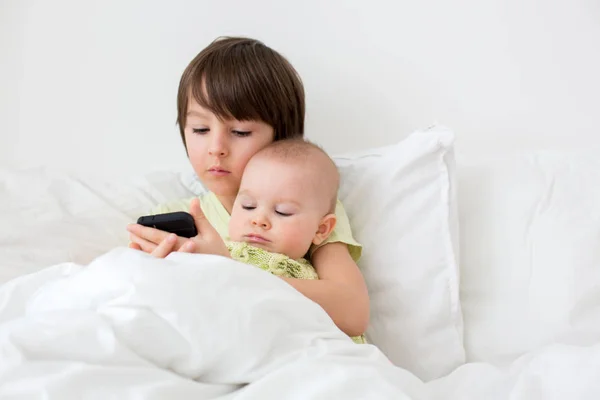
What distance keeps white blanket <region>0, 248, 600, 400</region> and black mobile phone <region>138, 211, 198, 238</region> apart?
4.2 inches

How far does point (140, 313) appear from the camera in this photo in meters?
0.82

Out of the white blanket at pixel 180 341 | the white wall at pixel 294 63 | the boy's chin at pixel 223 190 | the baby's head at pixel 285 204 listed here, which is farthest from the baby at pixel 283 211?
the white wall at pixel 294 63

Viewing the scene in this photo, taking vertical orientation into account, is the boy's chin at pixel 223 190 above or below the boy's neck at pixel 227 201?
above

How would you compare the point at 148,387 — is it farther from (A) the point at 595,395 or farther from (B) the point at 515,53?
(B) the point at 515,53

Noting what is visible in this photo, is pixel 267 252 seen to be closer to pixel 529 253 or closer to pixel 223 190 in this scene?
pixel 223 190

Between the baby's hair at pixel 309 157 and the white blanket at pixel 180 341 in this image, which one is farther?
the baby's hair at pixel 309 157

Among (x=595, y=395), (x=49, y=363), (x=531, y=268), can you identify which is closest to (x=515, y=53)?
(x=531, y=268)

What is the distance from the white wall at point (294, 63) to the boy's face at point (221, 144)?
326 millimetres

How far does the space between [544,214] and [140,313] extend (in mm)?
809

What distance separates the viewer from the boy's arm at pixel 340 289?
112 cm

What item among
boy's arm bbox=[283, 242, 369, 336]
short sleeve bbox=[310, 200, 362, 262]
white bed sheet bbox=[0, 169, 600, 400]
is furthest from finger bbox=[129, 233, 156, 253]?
short sleeve bbox=[310, 200, 362, 262]

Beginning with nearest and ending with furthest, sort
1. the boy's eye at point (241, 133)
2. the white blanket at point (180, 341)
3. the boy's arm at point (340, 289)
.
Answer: the white blanket at point (180, 341) < the boy's arm at point (340, 289) < the boy's eye at point (241, 133)

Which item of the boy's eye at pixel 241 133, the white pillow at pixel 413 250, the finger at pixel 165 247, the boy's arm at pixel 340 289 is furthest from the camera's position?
the boy's eye at pixel 241 133

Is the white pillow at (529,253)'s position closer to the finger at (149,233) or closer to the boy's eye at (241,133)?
the boy's eye at (241,133)
